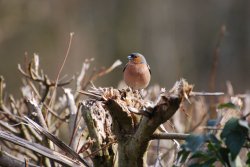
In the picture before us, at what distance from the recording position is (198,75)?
52.4 feet

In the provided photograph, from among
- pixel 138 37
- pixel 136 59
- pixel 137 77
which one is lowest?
pixel 137 77

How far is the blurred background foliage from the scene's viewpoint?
12.9 m

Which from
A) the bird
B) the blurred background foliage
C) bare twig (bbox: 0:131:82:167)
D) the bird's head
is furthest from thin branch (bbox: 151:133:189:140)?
the blurred background foliage

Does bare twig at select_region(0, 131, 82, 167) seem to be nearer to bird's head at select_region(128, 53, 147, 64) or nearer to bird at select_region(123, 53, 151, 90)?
bird at select_region(123, 53, 151, 90)

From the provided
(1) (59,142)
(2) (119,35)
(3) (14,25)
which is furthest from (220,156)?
(2) (119,35)

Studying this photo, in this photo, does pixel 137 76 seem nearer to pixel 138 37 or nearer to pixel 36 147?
pixel 36 147

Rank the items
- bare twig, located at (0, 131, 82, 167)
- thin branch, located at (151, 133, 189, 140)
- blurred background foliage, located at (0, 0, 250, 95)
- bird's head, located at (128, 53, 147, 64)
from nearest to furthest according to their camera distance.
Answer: thin branch, located at (151, 133, 189, 140)
bare twig, located at (0, 131, 82, 167)
bird's head, located at (128, 53, 147, 64)
blurred background foliage, located at (0, 0, 250, 95)

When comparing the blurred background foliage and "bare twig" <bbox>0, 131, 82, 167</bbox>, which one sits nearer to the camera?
"bare twig" <bbox>0, 131, 82, 167</bbox>

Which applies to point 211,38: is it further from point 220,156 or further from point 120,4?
point 220,156

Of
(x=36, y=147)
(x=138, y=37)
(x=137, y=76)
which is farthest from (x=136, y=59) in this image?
(x=138, y=37)

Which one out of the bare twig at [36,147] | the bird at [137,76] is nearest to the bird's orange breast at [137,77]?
the bird at [137,76]

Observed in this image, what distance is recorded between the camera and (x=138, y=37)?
53.6ft

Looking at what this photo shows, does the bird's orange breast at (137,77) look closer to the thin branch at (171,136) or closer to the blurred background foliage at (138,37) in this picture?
the thin branch at (171,136)

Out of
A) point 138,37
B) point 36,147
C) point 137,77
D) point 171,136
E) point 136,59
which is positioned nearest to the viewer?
point 171,136
